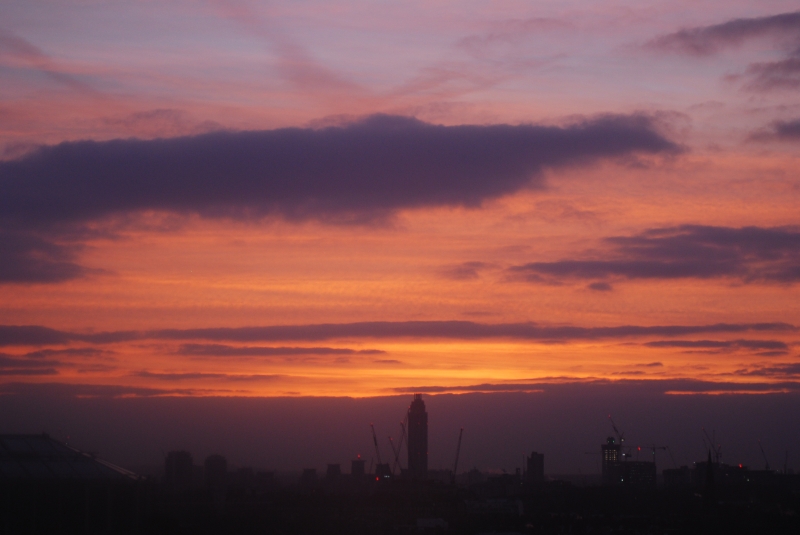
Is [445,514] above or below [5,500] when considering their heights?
below

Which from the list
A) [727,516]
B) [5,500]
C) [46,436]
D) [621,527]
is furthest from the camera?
[727,516]

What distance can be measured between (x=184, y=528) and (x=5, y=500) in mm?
22069

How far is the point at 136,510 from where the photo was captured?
64250mm

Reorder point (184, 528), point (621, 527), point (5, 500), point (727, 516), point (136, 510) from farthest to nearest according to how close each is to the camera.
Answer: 1. point (727, 516)
2. point (621, 527)
3. point (184, 528)
4. point (136, 510)
5. point (5, 500)

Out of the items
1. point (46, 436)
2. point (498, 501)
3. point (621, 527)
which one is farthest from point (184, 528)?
point (498, 501)

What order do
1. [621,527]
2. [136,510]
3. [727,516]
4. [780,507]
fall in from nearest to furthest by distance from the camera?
[136,510] → [621,527] → [727,516] → [780,507]

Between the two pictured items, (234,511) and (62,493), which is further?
(234,511)

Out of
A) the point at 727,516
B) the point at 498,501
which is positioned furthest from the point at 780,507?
the point at 498,501

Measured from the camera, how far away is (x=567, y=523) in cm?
14075

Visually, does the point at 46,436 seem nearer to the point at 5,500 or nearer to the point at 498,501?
the point at 5,500

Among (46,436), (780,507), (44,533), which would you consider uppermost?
(46,436)

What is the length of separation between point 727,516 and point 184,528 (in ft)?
352

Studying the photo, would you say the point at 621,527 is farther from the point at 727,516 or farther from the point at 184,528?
the point at 184,528

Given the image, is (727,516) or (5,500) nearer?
(5,500)
